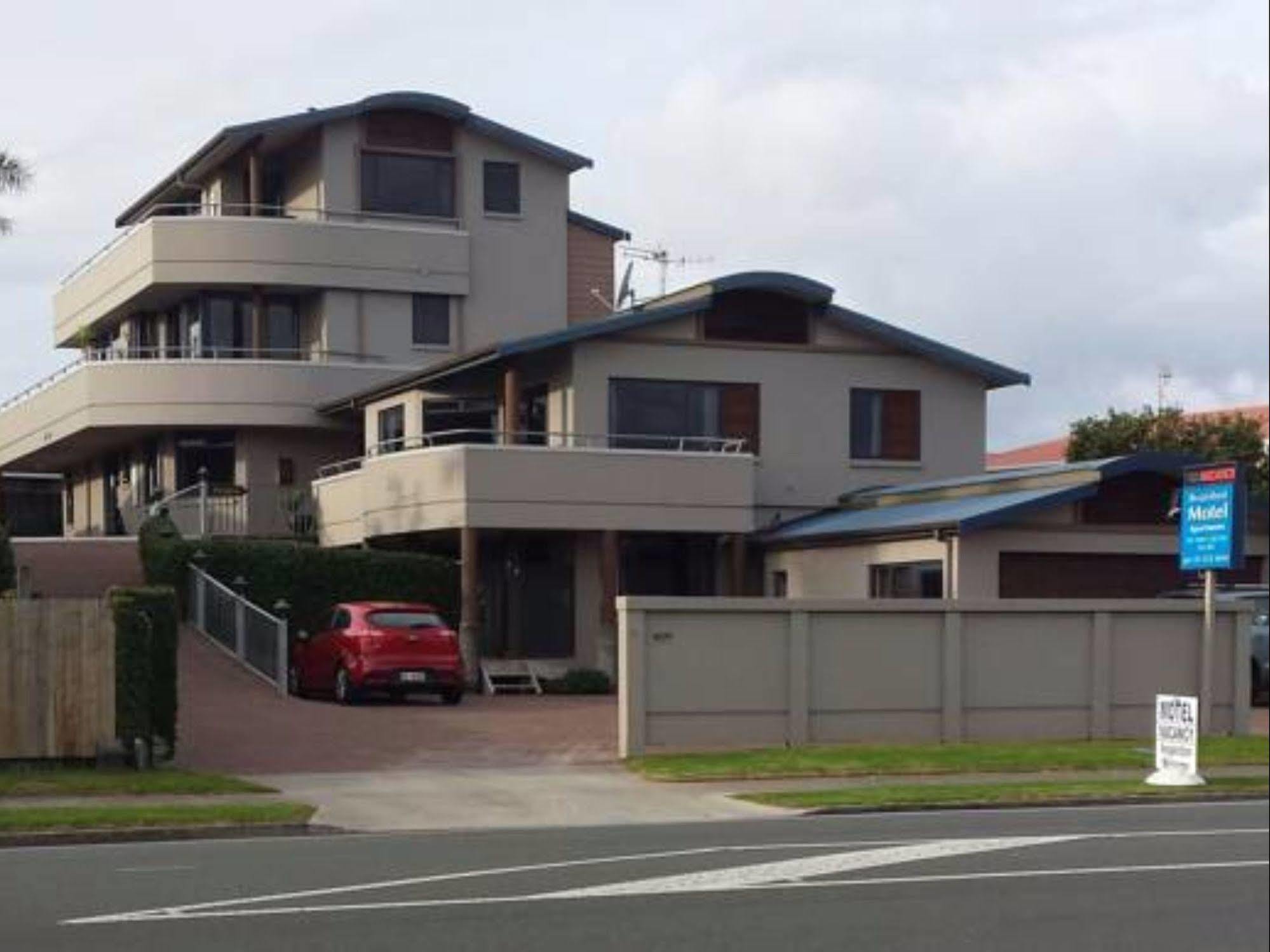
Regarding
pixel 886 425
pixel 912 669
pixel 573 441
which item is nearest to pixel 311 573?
pixel 573 441

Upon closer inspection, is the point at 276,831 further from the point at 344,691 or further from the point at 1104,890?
the point at 344,691

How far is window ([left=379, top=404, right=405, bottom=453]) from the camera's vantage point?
36562 mm

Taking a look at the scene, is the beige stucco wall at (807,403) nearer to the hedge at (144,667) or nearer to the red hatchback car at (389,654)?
the red hatchback car at (389,654)

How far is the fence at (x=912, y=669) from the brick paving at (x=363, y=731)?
4.26 ft

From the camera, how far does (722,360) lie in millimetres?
35500

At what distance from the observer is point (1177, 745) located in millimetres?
20156

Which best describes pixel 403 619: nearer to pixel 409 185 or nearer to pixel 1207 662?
pixel 1207 662

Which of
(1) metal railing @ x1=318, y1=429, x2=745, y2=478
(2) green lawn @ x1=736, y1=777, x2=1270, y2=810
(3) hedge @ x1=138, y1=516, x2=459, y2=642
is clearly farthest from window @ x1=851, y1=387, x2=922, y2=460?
(2) green lawn @ x1=736, y1=777, x2=1270, y2=810

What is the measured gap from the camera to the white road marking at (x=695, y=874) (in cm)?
1116

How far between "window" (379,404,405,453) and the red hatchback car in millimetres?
8850

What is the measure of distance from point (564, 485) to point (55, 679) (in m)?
13.9

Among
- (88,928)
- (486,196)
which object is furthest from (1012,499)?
(88,928)

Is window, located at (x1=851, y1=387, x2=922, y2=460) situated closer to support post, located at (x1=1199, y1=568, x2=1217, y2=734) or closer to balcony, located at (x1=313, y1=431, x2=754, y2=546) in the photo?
balcony, located at (x1=313, y1=431, x2=754, y2=546)

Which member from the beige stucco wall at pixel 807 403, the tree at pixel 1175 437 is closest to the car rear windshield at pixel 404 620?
the beige stucco wall at pixel 807 403
